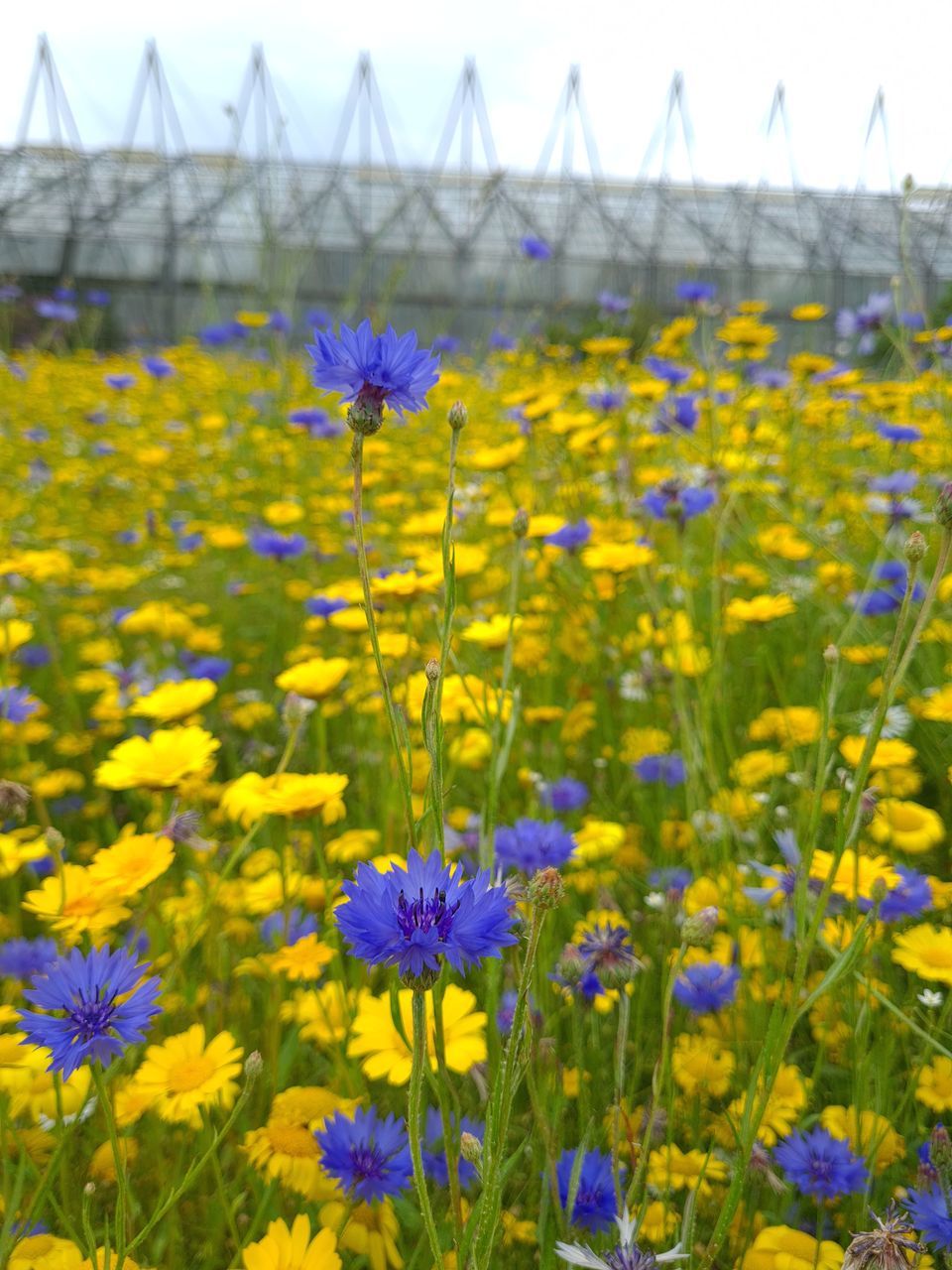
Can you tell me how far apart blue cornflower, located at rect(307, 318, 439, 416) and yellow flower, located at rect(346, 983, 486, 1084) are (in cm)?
34

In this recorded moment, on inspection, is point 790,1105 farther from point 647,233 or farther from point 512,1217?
point 647,233

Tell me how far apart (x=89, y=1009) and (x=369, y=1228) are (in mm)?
217

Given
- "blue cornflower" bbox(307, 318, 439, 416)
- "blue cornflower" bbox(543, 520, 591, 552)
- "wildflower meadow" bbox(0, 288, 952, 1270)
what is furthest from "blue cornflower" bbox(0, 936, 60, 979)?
"blue cornflower" bbox(543, 520, 591, 552)

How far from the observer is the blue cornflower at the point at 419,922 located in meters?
0.33

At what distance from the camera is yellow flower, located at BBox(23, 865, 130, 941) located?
21.3 inches

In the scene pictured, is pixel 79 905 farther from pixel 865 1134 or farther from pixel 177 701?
pixel 865 1134

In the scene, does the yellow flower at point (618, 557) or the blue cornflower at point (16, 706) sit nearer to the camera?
the blue cornflower at point (16, 706)

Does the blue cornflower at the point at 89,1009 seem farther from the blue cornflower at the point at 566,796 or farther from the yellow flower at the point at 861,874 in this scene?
the blue cornflower at the point at 566,796

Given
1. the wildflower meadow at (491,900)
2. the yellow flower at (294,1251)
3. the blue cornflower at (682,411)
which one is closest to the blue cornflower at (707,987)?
the wildflower meadow at (491,900)

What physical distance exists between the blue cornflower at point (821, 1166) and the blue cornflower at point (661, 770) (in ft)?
1.60

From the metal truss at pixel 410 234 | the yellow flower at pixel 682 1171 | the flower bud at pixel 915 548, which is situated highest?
the metal truss at pixel 410 234

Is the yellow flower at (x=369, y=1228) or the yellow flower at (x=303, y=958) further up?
the yellow flower at (x=303, y=958)

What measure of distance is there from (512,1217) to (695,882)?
35cm

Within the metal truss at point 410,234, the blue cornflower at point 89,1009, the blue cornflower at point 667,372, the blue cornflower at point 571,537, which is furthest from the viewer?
the metal truss at point 410,234
